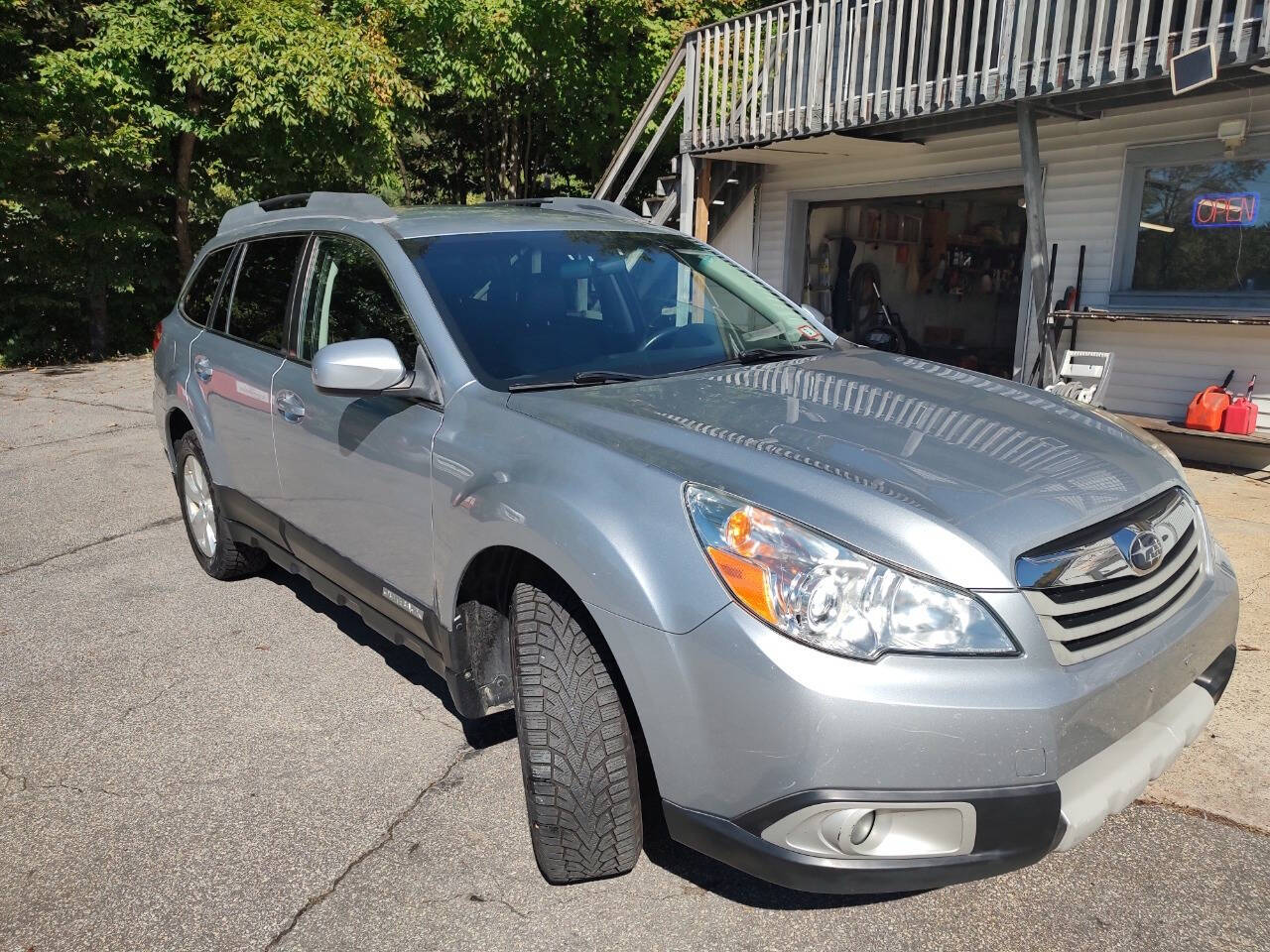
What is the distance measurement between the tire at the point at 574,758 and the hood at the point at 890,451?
52 cm

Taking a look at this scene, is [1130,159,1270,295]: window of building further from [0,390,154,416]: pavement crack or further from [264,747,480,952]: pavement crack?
[0,390,154,416]: pavement crack

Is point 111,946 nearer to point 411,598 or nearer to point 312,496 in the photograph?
point 411,598

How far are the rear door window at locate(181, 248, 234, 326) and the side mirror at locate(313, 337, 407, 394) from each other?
2128mm

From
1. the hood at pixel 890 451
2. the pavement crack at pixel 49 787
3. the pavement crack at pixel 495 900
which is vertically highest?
the hood at pixel 890 451

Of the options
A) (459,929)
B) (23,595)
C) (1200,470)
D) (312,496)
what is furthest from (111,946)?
(1200,470)

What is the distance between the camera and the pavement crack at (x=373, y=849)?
2357mm

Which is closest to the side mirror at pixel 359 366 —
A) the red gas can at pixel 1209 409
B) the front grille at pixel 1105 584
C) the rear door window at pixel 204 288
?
the front grille at pixel 1105 584

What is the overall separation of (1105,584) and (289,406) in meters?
2.74

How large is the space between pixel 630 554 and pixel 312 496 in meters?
1.75

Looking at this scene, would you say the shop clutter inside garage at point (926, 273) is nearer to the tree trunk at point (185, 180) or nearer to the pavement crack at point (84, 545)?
the pavement crack at point (84, 545)

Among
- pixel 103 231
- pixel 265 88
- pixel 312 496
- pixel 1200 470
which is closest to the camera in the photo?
pixel 312 496

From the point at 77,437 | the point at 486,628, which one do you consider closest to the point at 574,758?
the point at 486,628

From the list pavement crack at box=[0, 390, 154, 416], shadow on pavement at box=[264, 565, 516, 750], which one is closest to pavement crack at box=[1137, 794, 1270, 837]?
shadow on pavement at box=[264, 565, 516, 750]

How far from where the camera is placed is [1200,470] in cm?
740
